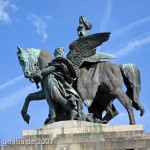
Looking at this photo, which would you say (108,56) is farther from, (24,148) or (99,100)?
(24,148)

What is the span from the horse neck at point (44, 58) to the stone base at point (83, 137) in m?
2.25

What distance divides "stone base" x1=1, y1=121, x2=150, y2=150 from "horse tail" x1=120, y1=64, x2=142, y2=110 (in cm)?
185

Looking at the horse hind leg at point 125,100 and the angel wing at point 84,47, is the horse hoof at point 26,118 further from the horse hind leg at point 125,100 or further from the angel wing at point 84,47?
the horse hind leg at point 125,100

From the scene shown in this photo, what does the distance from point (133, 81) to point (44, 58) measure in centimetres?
343

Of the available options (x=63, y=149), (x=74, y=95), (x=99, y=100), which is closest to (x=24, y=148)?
(x=63, y=149)

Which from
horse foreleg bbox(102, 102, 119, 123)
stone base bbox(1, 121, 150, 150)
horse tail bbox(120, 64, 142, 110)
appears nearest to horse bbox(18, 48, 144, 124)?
horse tail bbox(120, 64, 142, 110)

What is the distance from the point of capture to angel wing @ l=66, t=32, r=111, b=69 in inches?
632

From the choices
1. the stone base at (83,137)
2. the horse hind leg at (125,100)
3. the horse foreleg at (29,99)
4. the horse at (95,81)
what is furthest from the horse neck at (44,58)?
the horse hind leg at (125,100)

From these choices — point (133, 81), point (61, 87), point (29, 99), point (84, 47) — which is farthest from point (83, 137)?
point (84, 47)

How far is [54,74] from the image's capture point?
50.3 ft

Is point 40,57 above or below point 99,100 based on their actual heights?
above

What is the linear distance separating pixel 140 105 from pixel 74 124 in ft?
9.44

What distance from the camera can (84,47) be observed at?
16.3m

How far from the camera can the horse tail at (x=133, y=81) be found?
52.8ft
